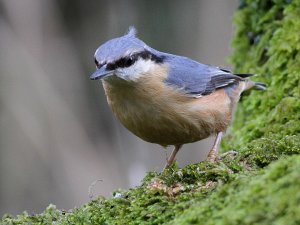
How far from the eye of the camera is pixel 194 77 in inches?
189

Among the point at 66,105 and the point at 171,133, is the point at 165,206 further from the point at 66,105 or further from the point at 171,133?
the point at 66,105

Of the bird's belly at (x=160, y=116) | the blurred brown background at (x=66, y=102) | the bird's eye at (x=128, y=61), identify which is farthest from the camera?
the blurred brown background at (x=66, y=102)

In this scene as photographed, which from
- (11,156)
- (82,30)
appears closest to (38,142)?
(11,156)

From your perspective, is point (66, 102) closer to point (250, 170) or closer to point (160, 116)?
point (160, 116)

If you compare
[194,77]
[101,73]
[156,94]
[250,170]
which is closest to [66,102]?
[194,77]

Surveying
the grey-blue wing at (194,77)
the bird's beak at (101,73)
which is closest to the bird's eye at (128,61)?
the bird's beak at (101,73)

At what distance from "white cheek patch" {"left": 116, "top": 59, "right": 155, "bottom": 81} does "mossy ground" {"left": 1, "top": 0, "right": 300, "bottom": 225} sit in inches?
27.2

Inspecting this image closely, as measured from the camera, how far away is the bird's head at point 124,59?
12.7 ft

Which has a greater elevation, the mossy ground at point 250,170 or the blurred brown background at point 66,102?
the blurred brown background at point 66,102

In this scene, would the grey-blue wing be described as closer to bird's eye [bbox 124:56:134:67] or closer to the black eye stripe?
the black eye stripe

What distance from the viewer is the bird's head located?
3.88 m

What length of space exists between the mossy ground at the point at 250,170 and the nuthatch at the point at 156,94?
349 mm

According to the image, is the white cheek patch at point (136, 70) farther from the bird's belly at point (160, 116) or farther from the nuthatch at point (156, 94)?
the bird's belly at point (160, 116)

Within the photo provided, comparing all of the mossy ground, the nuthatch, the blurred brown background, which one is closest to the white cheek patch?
the nuthatch
